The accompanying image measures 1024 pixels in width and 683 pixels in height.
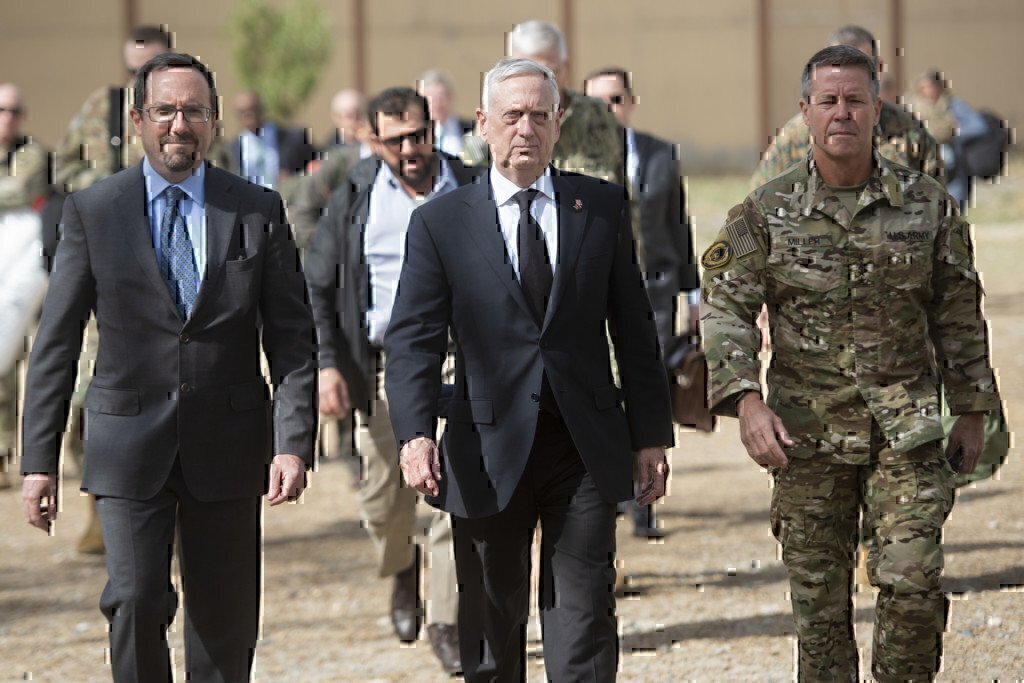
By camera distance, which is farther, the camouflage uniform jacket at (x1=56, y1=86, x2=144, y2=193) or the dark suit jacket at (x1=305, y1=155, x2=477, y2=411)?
the camouflage uniform jacket at (x1=56, y1=86, x2=144, y2=193)

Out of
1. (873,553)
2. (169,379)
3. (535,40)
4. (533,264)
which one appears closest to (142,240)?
(169,379)

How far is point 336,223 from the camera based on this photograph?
725 centimetres

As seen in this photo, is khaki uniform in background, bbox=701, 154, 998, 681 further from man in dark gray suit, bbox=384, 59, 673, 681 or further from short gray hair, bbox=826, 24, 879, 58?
short gray hair, bbox=826, 24, 879, 58

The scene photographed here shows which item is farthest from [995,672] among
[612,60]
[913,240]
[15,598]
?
[612,60]

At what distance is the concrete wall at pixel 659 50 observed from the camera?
33594mm

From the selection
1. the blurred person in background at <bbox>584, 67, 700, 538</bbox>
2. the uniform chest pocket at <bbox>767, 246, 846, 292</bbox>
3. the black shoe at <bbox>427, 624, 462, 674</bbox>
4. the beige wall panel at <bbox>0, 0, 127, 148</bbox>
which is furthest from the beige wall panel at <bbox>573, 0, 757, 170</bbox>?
the uniform chest pocket at <bbox>767, 246, 846, 292</bbox>

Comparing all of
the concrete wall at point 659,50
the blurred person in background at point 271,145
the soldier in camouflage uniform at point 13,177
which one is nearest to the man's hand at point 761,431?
the soldier in camouflage uniform at point 13,177

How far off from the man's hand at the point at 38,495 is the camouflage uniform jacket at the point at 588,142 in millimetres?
2845

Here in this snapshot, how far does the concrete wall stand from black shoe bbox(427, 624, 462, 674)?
87.7ft

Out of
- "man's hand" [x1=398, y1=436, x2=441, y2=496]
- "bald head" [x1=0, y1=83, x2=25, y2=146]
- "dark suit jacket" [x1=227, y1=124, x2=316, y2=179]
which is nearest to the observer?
"man's hand" [x1=398, y1=436, x2=441, y2=496]

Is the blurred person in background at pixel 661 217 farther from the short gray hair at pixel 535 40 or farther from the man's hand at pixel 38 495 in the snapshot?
the man's hand at pixel 38 495

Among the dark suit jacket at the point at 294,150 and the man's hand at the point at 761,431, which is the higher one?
the dark suit jacket at the point at 294,150

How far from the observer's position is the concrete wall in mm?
33594

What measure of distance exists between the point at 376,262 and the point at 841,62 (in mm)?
2262
